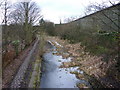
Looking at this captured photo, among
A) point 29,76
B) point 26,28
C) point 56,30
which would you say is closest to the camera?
point 29,76

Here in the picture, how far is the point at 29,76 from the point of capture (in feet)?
21.2

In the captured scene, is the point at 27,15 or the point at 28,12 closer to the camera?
the point at 27,15

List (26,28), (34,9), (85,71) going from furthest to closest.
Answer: (34,9)
(26,28)
(85,71)

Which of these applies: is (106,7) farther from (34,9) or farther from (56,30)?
(56,30)

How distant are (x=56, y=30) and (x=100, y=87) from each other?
29489mm

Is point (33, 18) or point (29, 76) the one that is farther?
point (33, 18)

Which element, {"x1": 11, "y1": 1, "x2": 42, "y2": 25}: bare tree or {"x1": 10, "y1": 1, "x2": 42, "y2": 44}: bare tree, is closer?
{"x1": 10, "y1": 1, "x2": 42, "y2": 44}: bare tree

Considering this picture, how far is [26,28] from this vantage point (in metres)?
17.7

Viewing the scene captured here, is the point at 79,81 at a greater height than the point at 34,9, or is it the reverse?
the point at 34,9

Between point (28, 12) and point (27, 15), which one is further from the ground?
point (28, 12)

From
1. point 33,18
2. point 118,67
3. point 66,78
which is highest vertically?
point 33,18

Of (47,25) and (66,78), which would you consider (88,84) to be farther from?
(47,25)

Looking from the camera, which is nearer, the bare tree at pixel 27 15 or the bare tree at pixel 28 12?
the bare tree at pixel 27 15

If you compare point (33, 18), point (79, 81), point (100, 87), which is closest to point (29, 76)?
point (79, 81)
